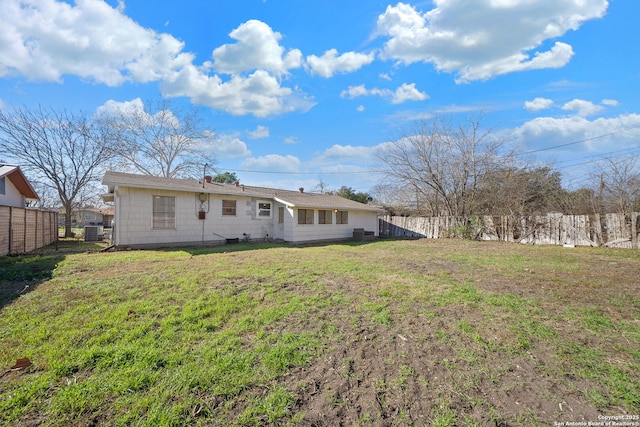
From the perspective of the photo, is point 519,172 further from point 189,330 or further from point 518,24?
point 189,330

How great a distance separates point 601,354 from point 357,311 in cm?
256

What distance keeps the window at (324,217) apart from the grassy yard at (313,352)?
32.5 feet

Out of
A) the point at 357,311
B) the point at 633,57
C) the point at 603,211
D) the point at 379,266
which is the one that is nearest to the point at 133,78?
the point at 379,266

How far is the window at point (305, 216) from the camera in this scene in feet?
46.1

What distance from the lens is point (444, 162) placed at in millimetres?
18578

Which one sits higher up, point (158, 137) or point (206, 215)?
point (158, 137)

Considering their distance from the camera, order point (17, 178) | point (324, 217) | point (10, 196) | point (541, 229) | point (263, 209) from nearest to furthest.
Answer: point (10, 196)
point (17, 178)
point (541, 229)
point (263, 209)
point (324, 217)

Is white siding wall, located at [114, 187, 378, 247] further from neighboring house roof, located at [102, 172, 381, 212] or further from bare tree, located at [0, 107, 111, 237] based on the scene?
bare tree, located at [0, 107, 111, 237]

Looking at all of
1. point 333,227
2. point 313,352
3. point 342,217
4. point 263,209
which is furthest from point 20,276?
point 342,217

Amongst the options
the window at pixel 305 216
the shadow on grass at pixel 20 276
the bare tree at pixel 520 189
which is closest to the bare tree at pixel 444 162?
the bare tree at pixel 520 189

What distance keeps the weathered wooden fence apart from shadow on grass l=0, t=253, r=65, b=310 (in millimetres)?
17512

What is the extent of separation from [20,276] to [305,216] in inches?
407

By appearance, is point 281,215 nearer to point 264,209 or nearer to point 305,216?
point 264,209

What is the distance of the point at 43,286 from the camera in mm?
4926
